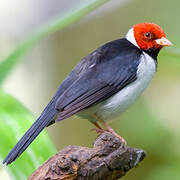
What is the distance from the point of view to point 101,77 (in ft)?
13.0

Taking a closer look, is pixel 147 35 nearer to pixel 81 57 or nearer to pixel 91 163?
pixel 91 163

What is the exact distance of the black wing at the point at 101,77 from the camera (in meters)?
3.69

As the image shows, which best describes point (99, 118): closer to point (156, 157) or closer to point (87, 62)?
point (87, 62)

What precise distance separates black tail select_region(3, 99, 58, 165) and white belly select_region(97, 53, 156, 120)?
52cm

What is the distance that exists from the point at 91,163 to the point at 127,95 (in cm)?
127

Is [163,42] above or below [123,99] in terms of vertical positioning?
above

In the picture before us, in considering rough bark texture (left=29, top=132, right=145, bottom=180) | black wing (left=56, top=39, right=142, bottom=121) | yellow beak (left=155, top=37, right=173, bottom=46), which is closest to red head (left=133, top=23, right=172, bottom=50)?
yellow beak (left=155, top=37, right=173, bottom=46)

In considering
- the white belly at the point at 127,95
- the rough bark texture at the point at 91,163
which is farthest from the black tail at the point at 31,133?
the white belly at the point at 127,95

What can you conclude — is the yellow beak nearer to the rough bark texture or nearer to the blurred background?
the rough bark texture

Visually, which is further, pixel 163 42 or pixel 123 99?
pixel 163 42

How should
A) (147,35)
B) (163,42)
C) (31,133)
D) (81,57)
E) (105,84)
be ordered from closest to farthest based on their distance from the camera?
(31,133) < (105,84) < (163,42) < (147,35) < (81,57)

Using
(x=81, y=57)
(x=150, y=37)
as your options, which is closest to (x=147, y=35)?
(x=150, y=37)

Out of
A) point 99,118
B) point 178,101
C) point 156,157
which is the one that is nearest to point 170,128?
point 156,157

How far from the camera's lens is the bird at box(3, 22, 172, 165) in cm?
368
